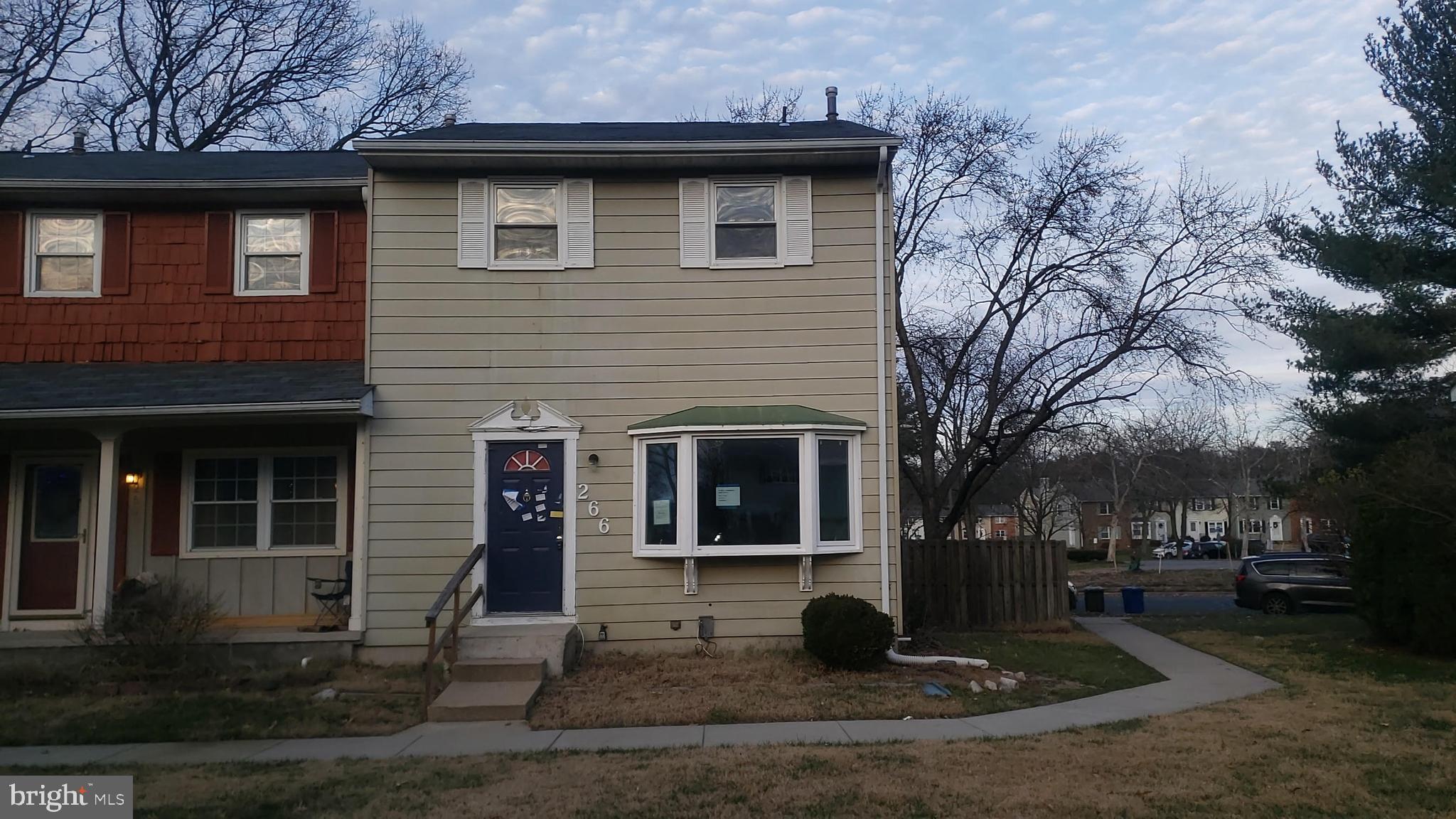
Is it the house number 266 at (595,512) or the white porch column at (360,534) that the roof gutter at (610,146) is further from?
the house number 266 at (595,512)

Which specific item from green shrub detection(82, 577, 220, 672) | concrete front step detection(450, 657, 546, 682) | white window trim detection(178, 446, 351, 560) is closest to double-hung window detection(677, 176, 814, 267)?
concrete front step detection(450, 657, 546, 682)

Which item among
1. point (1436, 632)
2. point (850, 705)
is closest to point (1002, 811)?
point (850, 705)

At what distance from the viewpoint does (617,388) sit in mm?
11781

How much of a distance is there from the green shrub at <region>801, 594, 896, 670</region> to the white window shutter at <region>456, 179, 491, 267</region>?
5.52m

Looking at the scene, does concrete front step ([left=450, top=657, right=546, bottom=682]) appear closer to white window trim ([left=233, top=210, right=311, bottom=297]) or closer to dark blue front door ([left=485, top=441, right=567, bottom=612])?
dark blue front door ([left=485, top=441, right=567, bottom=612])

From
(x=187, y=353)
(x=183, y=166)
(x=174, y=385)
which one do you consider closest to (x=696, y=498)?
(x=174, y=385)

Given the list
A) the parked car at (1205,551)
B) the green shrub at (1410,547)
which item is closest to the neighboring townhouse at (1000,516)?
the parked car at (1205,551)

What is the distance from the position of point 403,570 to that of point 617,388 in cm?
316

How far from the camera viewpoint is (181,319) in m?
12.5

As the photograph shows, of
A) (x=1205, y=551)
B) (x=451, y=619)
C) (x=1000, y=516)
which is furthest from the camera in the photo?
(x=1000, y=516)

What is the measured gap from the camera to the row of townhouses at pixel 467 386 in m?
11.4

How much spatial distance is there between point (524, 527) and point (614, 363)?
2136mm

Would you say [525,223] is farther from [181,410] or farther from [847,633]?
[847,633]

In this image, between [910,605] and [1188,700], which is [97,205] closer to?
[910,605]
